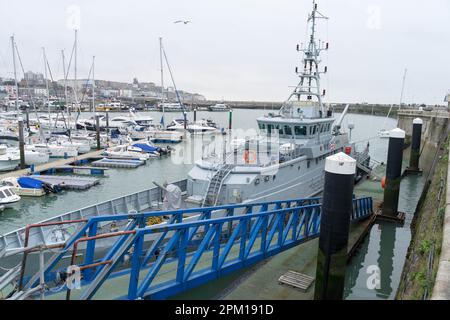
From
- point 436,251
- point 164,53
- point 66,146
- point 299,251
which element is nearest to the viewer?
point 436,251

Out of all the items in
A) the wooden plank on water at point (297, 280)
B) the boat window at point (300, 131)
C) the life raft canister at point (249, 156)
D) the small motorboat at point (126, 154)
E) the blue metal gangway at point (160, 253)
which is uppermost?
the boat window at point (300, 131)

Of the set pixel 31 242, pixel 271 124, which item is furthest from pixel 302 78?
pixel 31 242

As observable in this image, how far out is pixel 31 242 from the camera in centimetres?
1295

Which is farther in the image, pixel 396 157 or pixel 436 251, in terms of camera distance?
pixel 396 157

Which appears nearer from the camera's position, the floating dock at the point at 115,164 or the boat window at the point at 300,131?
the boat window at the point at 300,131

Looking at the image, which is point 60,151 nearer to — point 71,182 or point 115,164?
point 115,164

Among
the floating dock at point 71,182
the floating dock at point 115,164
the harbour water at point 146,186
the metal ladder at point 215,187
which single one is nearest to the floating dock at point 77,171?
the harbour water at point 146,186

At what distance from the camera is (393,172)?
2094 centimetres

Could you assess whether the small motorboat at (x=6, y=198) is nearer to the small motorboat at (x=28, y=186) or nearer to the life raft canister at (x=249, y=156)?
the small motorboat at (x=28, y=186)

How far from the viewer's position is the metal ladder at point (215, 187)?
647 inches

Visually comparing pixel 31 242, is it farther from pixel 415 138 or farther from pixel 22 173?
pixel 415 138

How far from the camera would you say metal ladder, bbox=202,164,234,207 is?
53.9 feet
